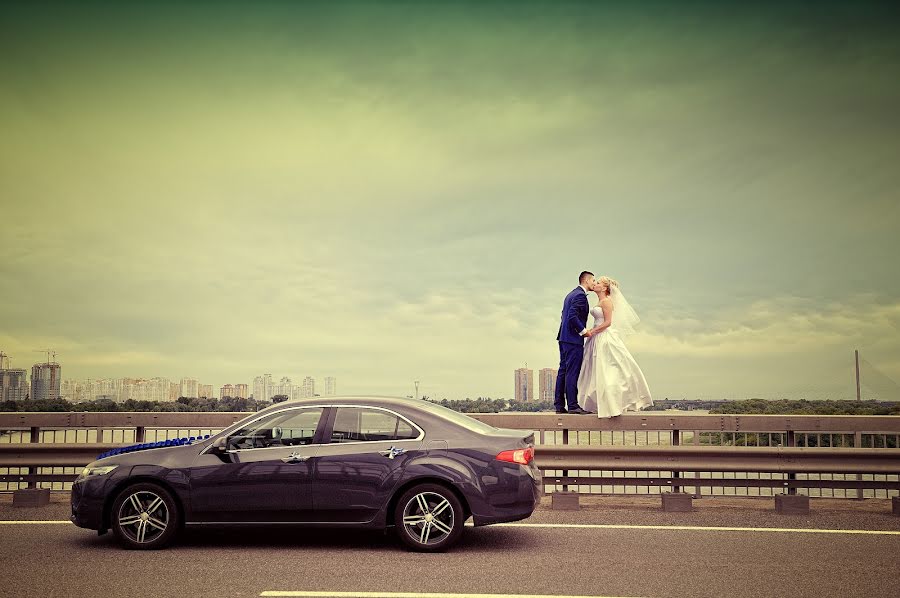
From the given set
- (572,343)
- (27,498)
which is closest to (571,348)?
(572,343)

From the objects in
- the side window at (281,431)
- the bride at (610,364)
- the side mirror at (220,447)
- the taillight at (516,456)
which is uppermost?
the bride at (610,364)

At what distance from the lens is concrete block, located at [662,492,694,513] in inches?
424

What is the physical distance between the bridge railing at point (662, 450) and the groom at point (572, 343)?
3.66 ft

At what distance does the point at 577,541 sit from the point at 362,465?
2.49m

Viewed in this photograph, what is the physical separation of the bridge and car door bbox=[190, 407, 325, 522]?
0.36 meters

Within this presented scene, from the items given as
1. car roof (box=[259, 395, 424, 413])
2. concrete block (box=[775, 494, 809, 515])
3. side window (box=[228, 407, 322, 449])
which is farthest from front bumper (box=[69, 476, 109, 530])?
concrete block (box=[775, 494, 809, 515])

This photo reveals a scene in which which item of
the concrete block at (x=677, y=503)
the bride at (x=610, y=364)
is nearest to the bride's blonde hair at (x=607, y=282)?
the bride at (x=610, y=364)

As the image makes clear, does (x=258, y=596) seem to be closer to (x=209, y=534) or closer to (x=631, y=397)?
(x=209, y=534)

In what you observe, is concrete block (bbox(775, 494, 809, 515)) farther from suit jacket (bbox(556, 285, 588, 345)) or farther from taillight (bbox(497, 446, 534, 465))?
taillight (bbox(497, 446, 534, 465))

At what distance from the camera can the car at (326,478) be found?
25.7ft

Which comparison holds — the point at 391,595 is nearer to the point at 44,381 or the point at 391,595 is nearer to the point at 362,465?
the point at 362,465

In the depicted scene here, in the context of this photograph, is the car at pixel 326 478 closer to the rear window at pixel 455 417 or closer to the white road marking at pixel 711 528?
the rear window at pixel 455 417

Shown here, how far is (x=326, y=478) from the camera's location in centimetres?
798

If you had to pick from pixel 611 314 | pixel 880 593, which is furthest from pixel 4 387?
pixel 880 593
